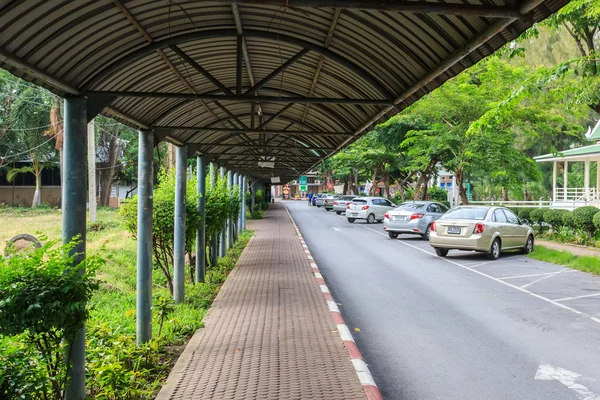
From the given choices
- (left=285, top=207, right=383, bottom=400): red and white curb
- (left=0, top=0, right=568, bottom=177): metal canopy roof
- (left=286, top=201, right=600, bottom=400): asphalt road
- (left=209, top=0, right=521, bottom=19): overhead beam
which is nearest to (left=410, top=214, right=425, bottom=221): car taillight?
(left=286, top=201, right=600, bottom=400): asphalt road

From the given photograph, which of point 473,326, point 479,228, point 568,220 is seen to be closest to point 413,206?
point 568,220

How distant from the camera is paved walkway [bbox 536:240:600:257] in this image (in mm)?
17062

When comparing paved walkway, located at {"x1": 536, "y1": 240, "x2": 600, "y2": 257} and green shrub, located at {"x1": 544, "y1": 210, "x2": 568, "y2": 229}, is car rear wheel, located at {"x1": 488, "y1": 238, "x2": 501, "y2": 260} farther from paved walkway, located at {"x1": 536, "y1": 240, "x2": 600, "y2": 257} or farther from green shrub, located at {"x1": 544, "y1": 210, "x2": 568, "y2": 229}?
green shrub, located at {"x1": 544, "y1": 210, "x2": 568, "y2": 229}

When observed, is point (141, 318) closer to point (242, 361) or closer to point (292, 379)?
point (242, 361)

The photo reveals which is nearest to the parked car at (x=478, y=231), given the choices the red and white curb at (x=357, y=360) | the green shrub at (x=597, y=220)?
the green shrub at (x=597, y=220)

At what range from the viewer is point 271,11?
524 cm

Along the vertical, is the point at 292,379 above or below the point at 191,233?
below

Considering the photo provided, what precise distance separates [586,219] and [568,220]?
1.13 m

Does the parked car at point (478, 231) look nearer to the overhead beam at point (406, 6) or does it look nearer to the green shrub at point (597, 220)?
the green shrub at point (597, 220)

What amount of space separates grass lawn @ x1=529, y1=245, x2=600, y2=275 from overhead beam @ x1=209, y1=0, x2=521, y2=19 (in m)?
12.1

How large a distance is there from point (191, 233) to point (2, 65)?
257 inches

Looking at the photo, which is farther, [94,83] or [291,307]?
[291,307]

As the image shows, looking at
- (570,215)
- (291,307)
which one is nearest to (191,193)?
(291,307)

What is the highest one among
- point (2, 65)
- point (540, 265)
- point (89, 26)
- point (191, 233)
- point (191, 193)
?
point (89, 26)
